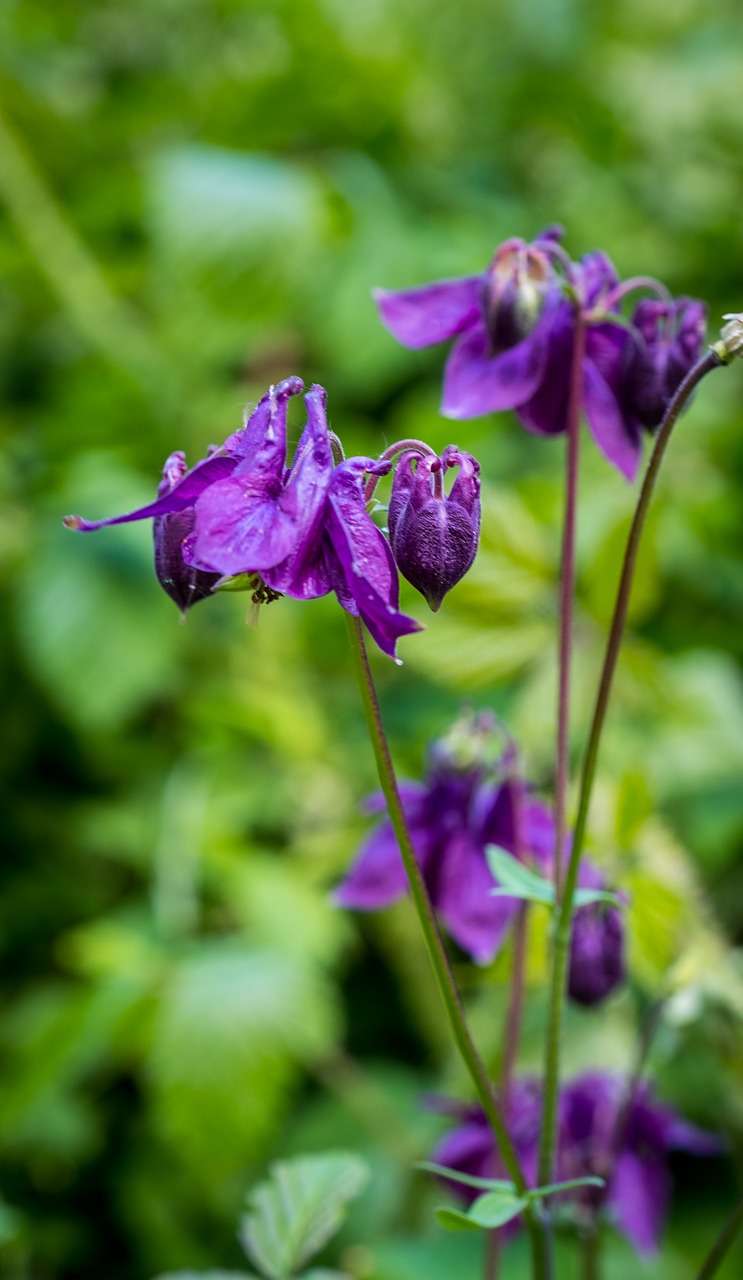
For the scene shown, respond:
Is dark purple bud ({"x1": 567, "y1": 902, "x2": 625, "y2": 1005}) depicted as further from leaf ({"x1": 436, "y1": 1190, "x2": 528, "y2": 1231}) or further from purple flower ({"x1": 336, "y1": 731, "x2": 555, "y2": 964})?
leaf ({"x1": 436, "y1": 1190, "x2": 528, "y2": 1231})

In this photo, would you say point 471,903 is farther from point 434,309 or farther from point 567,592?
point 434,309

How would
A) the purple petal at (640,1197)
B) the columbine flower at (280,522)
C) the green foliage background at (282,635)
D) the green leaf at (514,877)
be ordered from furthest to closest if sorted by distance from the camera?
the green foliage background at (282,635) < the purple petal at (640,1197) < the green leaf at (514,877) < the columbine flower at (280,522)

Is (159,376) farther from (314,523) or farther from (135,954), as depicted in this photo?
(314,523)

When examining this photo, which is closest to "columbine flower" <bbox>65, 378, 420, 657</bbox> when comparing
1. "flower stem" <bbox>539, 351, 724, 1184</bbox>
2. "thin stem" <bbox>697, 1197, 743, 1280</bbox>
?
"flower stem" <bbox>539, 351, 724, 1184</bbox>

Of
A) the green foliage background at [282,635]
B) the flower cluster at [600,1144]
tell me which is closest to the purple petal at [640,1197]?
the flower cluster at [600,1144]

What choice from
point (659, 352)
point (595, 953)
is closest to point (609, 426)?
point (659, 352)

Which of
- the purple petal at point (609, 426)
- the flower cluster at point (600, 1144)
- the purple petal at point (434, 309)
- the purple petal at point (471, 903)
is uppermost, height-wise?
the purple petal at point (434, 309)

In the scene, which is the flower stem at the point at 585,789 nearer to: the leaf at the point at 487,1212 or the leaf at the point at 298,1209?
the leaf at the point at 487,1212
